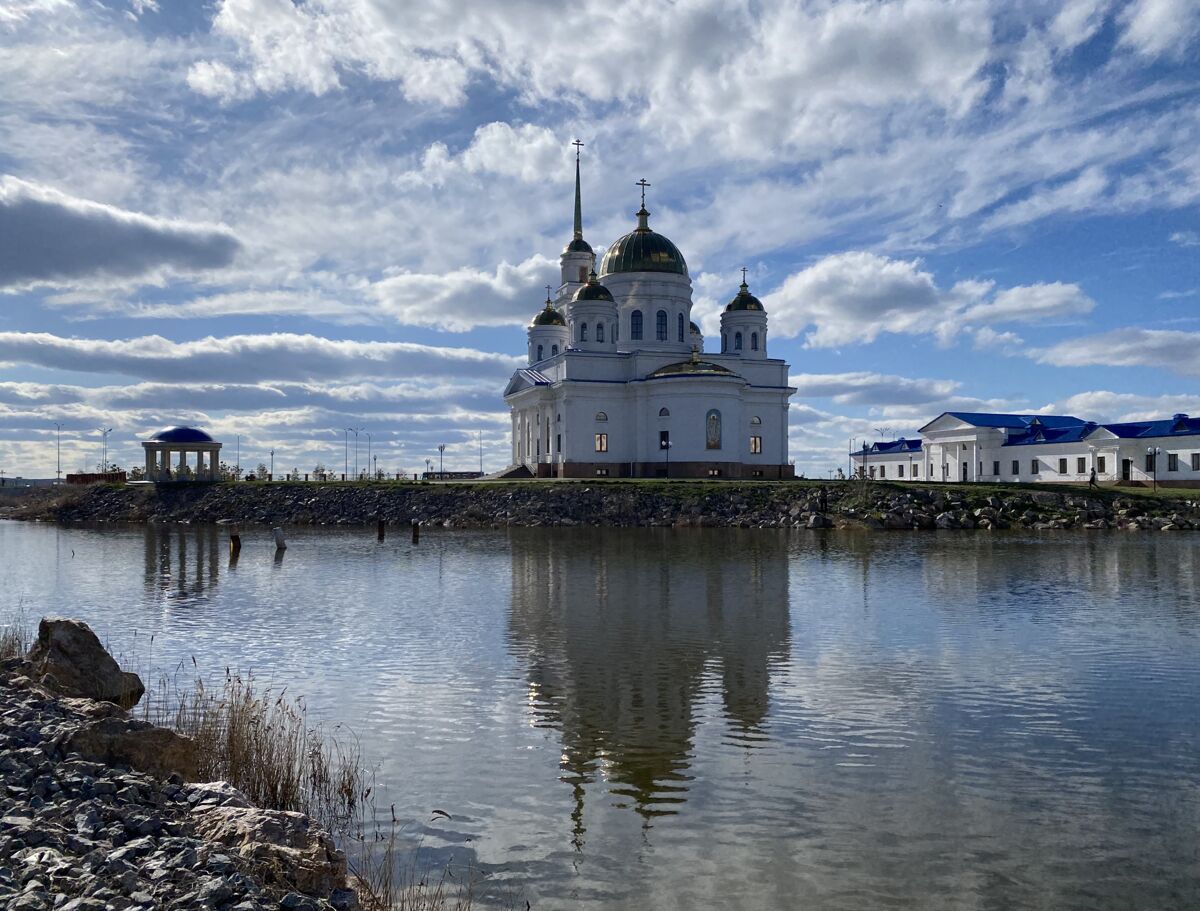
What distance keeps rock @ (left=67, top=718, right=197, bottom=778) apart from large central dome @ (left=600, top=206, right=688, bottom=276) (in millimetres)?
69705

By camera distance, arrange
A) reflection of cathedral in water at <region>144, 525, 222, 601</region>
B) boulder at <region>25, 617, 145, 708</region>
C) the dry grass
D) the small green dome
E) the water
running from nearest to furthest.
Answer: the water
boulder at <region>25, 617, 145, 708</region>
the dry grass
reflection of cathedral in water at <region>144, 525, 222, 601</region>
the small green dome

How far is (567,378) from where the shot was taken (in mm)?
74562

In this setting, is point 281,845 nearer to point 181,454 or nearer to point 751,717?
point 751,717

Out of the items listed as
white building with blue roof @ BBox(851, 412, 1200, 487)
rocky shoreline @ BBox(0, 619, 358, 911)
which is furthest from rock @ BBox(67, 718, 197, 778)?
white building with blue roof @ BBox(851, 412, 1200, 487)

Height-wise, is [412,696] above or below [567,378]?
below

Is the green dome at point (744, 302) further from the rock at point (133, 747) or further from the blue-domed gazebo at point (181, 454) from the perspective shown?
the rock at point (133, 747)

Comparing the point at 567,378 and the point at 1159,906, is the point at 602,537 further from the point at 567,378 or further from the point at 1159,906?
the point at 1159,906

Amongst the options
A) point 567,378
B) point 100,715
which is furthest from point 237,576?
point 567,378

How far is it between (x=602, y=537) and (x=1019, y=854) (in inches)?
1665

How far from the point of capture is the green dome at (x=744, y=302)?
82.5 m

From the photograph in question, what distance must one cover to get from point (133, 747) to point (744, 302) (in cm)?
7584

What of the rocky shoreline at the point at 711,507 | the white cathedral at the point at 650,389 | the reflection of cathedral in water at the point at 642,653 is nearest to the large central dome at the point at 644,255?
the white cathedral at the point at 650,389

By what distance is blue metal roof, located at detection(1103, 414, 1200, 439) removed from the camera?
259ft

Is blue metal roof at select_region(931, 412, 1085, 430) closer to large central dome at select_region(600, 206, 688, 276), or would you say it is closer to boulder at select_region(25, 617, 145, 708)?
large central dome at select_region(600, 206, 688, 276)
